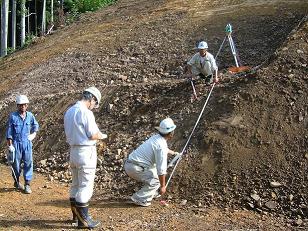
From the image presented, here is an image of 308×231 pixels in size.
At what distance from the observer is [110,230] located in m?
5.86

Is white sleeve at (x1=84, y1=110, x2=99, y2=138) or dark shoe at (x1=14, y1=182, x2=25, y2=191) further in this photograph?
dark shoe at (x1=14, y1=182, x2=25, y2=191)

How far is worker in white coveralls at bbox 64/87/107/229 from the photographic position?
5.55 metres

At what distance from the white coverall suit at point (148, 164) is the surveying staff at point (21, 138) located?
6.05ft

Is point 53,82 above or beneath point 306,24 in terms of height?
beneath

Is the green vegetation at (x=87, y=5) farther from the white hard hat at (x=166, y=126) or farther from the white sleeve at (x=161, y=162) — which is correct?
the white sleeve at (x=161, y=162)

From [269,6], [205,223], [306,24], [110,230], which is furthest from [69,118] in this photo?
[269,6]

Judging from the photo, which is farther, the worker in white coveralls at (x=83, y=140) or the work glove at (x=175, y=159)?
the work glove at (x=175, y=159)

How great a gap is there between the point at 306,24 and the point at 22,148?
5658mm

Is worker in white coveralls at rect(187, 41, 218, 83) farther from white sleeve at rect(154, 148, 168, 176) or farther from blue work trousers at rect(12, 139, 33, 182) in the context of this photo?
blue work trousers at rect(12, 139, 33, 182)

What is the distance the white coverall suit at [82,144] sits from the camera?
18.2 ft

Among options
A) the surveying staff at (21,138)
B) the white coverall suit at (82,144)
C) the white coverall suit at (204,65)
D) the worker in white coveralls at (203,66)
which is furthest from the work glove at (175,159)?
the white coverall suit at (204,65)

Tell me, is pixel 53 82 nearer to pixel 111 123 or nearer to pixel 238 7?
pixel 111 123

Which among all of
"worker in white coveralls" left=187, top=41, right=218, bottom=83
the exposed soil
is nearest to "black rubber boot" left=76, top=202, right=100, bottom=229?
the exposed soil

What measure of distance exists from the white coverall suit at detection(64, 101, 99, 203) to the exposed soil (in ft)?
Result: 2.01
